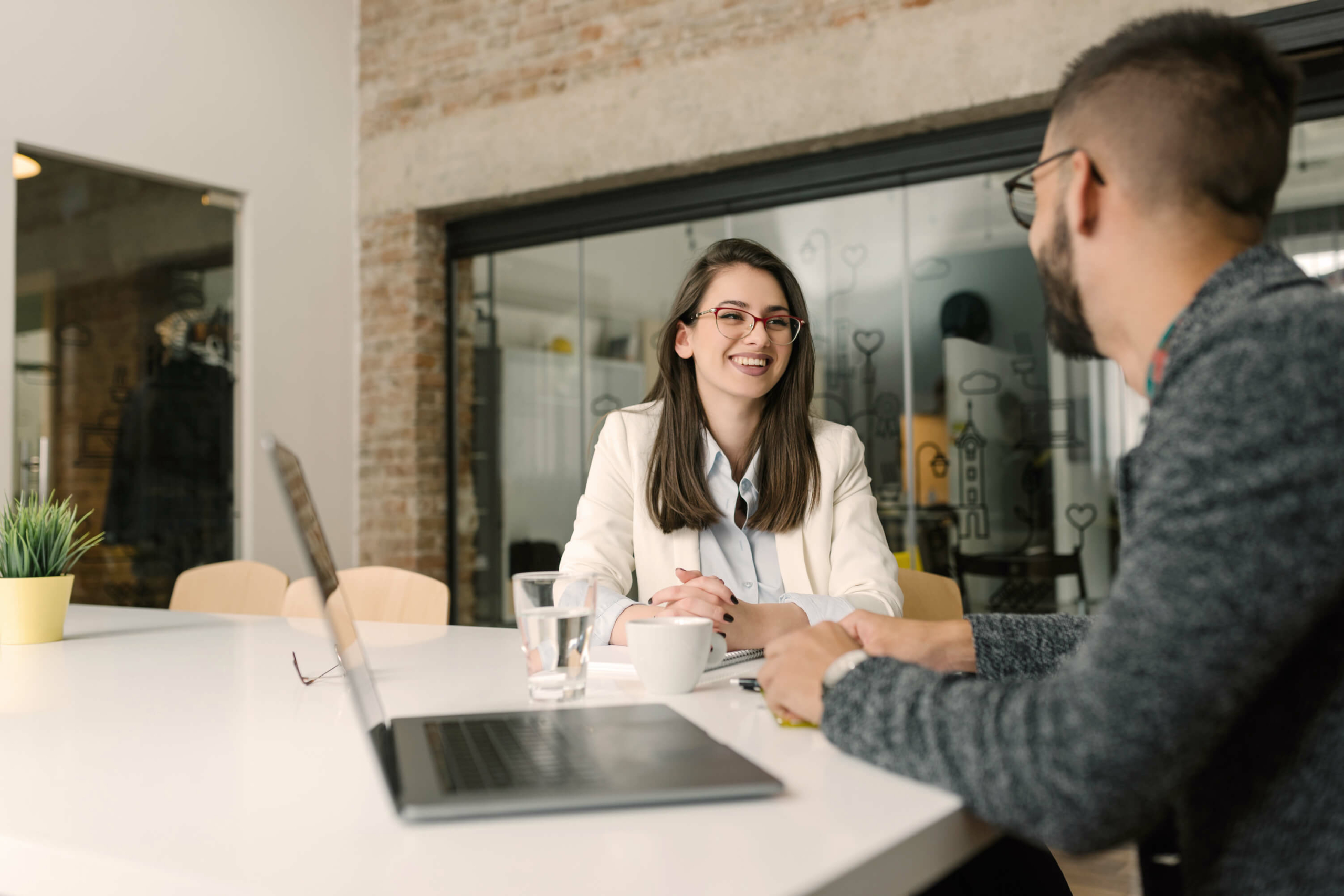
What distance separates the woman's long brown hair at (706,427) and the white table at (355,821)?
0.74 m

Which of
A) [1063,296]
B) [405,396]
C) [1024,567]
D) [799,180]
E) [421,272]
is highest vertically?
[799,180]

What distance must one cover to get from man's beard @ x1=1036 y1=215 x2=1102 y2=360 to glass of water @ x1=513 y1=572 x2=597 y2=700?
56 cm

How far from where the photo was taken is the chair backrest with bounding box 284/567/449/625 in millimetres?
2092

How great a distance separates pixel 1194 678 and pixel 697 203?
3567mm

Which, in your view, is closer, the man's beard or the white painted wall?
the man's beard

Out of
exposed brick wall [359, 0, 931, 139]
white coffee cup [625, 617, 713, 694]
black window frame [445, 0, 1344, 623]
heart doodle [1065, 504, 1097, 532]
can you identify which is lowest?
white coffee cup [625, 617, 713, 694]

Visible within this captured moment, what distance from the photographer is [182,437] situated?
4055mm

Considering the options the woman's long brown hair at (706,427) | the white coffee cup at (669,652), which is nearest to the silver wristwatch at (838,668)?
the white coffee cup at (669,652)

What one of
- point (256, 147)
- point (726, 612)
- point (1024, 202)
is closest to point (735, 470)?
point (726, 612)

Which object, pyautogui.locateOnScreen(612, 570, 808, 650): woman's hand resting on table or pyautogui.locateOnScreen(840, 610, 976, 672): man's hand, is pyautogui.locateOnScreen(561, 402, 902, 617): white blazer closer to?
pyautogui.locateOnScreen(612, 570, 808, 650): woman's hand resting on table

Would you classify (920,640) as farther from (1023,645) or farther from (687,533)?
(687,533)

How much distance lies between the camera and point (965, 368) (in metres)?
3.45

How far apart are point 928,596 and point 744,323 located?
25.8 inches

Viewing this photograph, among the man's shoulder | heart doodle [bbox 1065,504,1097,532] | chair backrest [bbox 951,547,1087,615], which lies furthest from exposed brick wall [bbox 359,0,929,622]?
the man's shoulder
